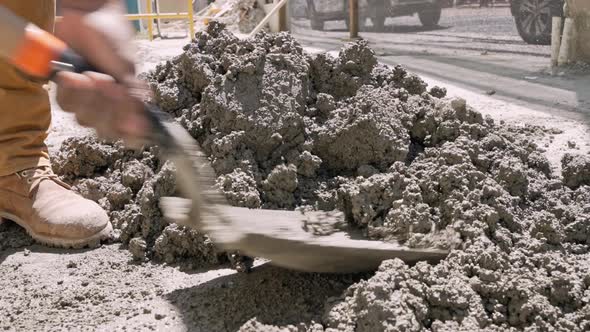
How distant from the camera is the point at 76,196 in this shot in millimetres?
2420

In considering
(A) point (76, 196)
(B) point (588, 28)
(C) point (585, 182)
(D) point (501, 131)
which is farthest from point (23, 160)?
(B) point (588, 28)

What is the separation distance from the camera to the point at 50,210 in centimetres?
234

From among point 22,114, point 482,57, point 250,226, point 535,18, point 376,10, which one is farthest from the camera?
point 376,10

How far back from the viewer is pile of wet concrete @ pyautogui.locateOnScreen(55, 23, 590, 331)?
64.2 inches

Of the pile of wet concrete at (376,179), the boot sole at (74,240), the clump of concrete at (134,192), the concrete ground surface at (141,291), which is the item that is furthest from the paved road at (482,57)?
the boot sole at (74,240)

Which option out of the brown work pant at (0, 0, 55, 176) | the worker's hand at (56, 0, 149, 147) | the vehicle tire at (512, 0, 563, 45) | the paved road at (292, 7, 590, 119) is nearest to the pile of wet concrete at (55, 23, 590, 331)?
the brown work pant at (0, 0, 55, 176)

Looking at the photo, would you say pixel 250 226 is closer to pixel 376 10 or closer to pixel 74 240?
pixel 74 240

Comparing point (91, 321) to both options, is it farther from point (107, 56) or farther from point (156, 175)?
point (107, 56)

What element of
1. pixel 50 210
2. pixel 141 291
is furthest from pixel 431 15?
pixel 141 291

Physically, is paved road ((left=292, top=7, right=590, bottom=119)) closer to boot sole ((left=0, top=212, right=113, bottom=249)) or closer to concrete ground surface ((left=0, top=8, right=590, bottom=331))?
concrete ground surface ((left=0, top=8, right=590, bottom=331))

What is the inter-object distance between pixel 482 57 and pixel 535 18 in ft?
2.11

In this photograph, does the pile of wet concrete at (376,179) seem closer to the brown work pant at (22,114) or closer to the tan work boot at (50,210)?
the tan work boot at (50,210)

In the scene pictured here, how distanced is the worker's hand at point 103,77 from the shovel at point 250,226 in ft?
0.14

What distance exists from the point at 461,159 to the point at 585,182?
0.56 m
